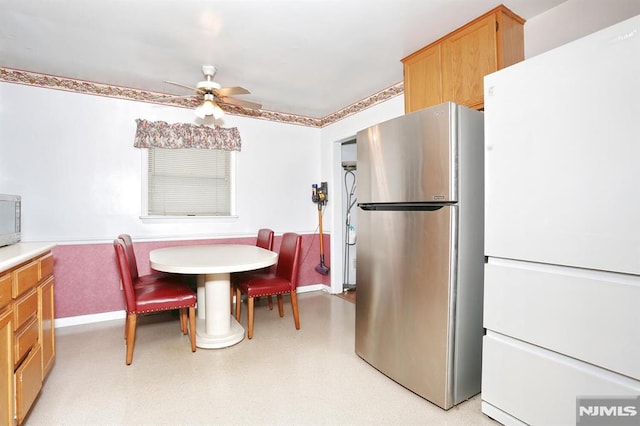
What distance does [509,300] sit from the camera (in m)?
1.56

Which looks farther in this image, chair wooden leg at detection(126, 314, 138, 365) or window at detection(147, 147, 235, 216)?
window at detection(147, 147, 235, 216)

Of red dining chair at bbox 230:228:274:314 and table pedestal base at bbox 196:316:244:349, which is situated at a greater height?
red dining chair at bbox 230:228:274:314

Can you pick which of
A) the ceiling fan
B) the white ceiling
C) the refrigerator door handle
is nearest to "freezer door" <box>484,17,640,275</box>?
the refrigerator door handle

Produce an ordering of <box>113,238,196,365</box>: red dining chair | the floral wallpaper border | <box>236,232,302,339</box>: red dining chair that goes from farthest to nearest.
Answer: the floral wallpaper border → <box>236,232,302,339</box>: red dining chair → <box>113,238,196,365</box>: red dining chair

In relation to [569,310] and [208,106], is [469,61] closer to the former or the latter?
[569,310]

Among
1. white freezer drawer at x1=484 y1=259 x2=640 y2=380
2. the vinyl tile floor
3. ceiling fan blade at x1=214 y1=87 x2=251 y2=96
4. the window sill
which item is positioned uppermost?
ceiling fan blade at x1=214 y1=87 x2=251 y2=96

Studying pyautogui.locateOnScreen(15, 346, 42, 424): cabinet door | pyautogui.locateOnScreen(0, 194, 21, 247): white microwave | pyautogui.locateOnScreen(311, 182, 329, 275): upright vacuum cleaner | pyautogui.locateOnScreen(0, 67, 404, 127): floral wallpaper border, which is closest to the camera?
pyautogui.locateOnScreen(15, 346, 42, 424): cabinet door

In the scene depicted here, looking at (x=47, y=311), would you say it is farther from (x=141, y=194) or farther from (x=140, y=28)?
(x=140, y=28)

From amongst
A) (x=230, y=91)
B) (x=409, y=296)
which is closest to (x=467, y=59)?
(x=409, y=296)

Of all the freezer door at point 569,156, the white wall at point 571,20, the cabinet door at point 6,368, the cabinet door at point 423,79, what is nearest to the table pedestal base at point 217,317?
the cabinet door at point 6,368

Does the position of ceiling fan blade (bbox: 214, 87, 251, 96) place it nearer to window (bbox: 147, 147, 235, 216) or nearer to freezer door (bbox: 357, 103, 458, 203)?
freezer door (bbox: 357, 103, 458, 203)

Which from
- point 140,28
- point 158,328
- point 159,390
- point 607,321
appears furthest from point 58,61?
point 607,321

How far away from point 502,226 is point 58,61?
12.1 feet

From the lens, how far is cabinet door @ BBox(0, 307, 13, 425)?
133 centimetres
